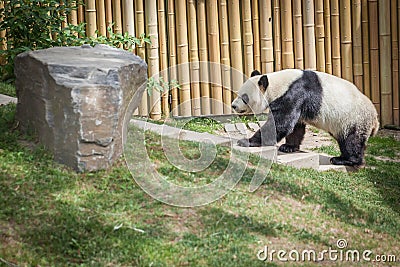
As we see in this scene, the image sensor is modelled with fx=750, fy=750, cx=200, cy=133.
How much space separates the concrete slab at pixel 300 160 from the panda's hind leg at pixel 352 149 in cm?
31

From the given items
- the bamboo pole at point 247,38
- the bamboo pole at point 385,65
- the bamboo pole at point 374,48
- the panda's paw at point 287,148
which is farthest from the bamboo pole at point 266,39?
the panda's paw at point 287,148

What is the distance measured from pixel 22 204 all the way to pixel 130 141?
56.2 inches

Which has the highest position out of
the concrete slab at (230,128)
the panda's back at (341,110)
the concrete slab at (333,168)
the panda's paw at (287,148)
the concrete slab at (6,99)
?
the concrete slab at (6,99)

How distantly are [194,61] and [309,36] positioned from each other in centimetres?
159

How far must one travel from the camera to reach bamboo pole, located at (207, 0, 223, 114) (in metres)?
9.68

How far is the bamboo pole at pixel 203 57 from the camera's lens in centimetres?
965

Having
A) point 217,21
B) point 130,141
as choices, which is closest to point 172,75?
point 217,21

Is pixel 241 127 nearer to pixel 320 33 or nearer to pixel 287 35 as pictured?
pixel 287 35

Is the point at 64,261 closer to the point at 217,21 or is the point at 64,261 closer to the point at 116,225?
the point at 116,225

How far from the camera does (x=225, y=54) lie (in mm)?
9797

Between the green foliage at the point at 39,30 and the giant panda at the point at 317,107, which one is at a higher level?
the green foliage at the point at 39,30

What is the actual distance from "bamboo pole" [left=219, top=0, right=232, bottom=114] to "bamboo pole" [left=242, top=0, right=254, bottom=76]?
0.23 m
